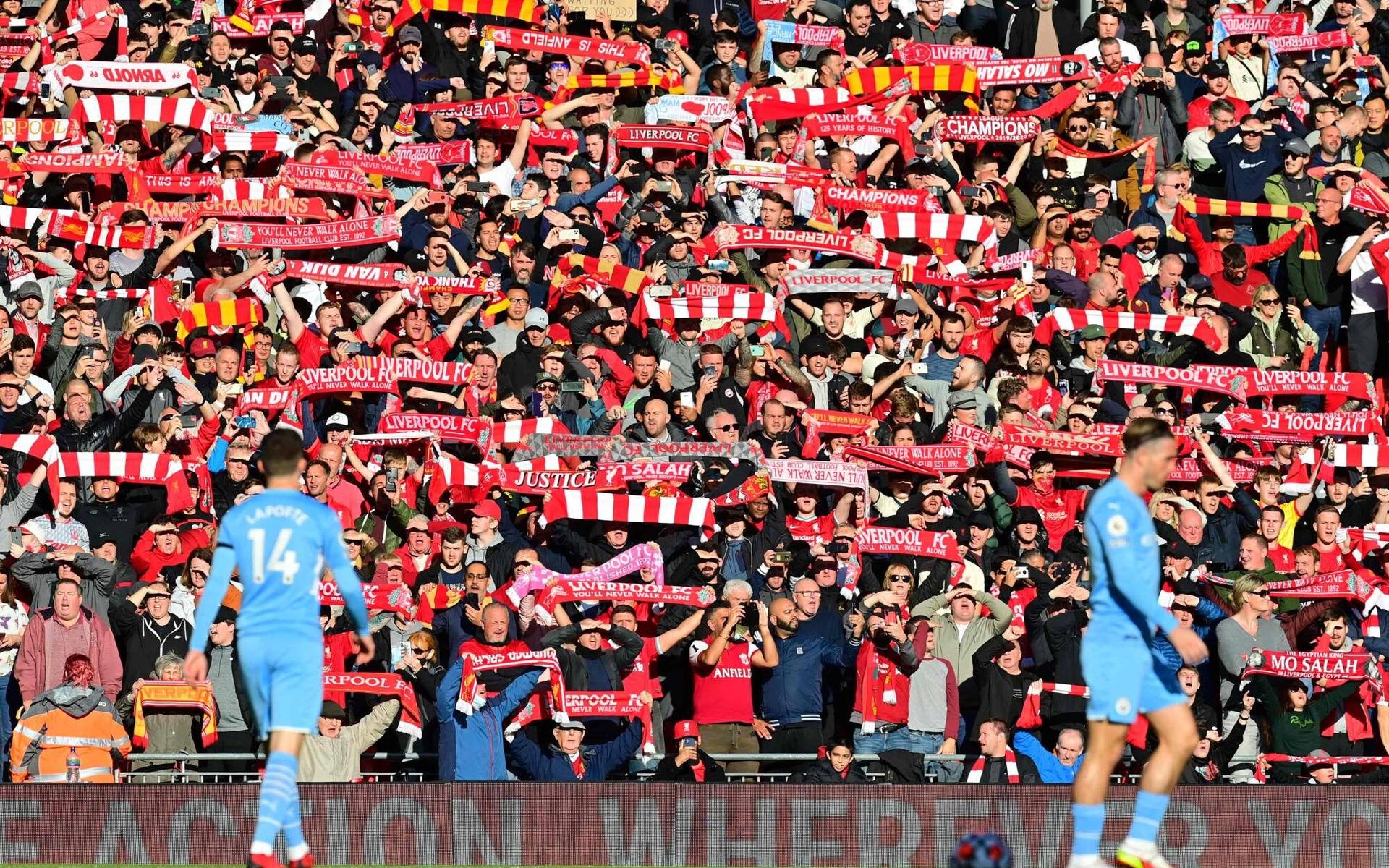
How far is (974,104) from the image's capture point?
2292 centimetres

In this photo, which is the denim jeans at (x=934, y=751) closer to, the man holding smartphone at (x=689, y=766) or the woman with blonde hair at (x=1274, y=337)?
the man holding smartphone at (x=689, y=766)

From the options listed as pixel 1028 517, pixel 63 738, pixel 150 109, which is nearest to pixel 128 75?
pixel 150 109

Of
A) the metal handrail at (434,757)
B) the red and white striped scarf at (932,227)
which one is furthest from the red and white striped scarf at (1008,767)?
the red and white striped scarf at (932,227)

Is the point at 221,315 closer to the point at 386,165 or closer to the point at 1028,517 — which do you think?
the point at 386,165

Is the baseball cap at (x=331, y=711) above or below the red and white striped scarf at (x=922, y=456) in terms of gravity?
below

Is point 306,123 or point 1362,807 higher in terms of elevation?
point 306,123

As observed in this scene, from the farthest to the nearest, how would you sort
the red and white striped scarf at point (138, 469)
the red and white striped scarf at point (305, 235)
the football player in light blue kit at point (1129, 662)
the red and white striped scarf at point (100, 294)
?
the red and white striped scarf at point (305, 235), the red and white striped scarf at point (100, 294), the red and white striped scarf at point (138, 469), the football player in light blue kit at point (1129, 662)

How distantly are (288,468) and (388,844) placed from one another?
4.87 m

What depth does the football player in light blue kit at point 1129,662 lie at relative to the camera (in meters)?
9.77

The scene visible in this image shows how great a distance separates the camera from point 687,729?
1562cm

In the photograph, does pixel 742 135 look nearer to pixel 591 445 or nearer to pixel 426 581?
pixel 591 445

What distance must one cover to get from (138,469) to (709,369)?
191 inches

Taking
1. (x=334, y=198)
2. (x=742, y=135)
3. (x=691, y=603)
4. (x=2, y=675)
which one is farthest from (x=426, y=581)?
(x=742, y=135)

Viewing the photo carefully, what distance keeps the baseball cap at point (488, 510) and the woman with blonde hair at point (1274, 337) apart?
7466 mm
